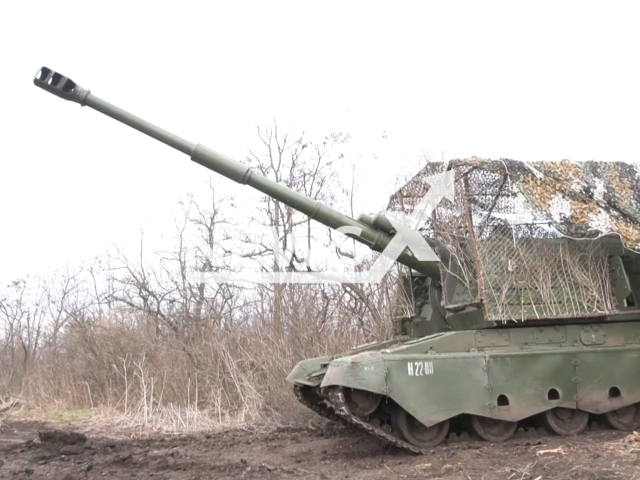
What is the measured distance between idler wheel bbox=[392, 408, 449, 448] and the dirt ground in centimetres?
19

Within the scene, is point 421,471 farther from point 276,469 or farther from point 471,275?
point 471,275

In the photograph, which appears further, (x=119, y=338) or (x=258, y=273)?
(x=258, y=273)

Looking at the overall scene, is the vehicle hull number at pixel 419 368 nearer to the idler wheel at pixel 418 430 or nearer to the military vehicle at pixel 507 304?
the military vehicle at pixel 507 304

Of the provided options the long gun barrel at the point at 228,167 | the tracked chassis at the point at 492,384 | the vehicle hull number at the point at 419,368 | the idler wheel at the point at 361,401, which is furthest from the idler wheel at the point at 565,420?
the long gun barrel at the point at 228,167

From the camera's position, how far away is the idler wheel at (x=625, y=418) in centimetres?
713

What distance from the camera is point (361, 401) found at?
6.53 m

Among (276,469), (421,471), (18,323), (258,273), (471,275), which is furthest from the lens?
(18,323)

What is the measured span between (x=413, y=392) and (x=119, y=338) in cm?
809

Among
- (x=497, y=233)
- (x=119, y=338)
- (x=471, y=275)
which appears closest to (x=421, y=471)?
(x=471, y=275)

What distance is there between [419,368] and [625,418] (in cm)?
260

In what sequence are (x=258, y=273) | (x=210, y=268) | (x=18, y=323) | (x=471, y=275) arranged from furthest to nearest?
(x=18, y=323) < (x=210, y=268) < (x=258, y=273) < (x=471, y=275)

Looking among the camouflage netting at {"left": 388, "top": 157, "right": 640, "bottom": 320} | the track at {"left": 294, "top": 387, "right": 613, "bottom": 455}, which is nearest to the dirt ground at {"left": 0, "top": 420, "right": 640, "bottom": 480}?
the track at {"left": 294, "top": 387, "right": 613, "bottom": 455}

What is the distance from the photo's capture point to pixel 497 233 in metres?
7.23

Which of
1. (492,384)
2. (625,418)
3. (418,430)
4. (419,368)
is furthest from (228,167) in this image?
(625,418)
